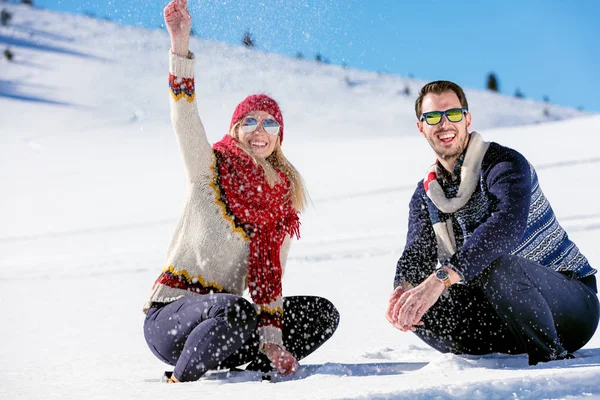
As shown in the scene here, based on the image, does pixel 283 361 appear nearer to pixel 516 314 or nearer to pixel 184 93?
pixel 516 314

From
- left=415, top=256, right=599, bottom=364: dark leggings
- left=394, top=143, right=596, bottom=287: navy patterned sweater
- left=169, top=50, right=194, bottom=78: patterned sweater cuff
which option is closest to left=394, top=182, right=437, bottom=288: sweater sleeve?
left=394, top=143, right=596, bottom=287: navy patterned sweater

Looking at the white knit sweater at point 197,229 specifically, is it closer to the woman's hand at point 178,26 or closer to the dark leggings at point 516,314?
the woman's hand at point 178,26

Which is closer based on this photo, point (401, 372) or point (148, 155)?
point (401, 372)

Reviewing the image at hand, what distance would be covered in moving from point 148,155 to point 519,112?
19.4 m

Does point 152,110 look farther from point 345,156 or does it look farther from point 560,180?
point 560,180

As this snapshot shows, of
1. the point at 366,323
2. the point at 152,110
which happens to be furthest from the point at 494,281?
the point at 152,110

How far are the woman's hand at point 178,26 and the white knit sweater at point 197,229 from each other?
0.12 ft

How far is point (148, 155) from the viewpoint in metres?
17.6

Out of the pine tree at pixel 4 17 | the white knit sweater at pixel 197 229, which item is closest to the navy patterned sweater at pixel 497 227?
the white knit sweater at pixel 197 229

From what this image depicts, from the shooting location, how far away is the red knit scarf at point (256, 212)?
2455 millimetres

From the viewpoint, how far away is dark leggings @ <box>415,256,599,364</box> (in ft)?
7.07

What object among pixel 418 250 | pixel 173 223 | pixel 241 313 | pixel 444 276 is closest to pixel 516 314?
pixel 444 276

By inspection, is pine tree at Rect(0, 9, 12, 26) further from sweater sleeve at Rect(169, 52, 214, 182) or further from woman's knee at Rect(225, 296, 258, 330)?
woman's knee at Rect(225, 296, 258, 330)

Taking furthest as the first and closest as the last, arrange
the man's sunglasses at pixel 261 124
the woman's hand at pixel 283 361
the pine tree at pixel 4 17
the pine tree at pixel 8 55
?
1. the pine tree at pixel 4 17
2. the pine tree at pixel 8 55
3. the man's sunglasses at pixel 261 124
4. the woman's hand at pixel 283 361
